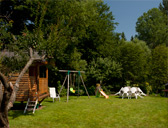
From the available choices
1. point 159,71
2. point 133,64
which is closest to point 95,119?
point 133,64

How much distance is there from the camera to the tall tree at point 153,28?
129ft

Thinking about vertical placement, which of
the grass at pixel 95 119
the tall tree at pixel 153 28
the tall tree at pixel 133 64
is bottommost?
the grass at pixel 95 119

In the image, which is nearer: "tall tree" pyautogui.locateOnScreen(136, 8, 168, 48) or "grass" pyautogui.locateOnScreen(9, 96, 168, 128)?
"grass" pyautogui.locateOnScreen(9, 96, 168, 128)

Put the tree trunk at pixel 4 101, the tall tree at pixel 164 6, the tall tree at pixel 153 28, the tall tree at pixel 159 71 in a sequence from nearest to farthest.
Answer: the tree trunk at pixel 4 101
the tall tree at pixel 159 71
the tall tree at pixel 153 28
the tall tree at pixel 164 6

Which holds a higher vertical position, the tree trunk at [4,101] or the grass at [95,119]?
the tree trunk at [4,101]

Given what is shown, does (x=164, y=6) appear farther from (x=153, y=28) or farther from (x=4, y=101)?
(x=4, y=101)

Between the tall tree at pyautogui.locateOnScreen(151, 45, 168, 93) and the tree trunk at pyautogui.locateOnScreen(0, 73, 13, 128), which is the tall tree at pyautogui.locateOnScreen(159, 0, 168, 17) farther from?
the tree trunk at pyautogui.locateOnScreen(0, 73, 13, 128)

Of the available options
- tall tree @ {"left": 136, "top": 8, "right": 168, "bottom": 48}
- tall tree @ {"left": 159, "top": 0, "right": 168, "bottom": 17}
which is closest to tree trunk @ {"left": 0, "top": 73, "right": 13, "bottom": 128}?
tall tree @ {"left": 136, "top": 8, "right": 168, "bottom": 48}

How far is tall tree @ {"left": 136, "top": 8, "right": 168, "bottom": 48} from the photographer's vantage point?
3922 centimetres

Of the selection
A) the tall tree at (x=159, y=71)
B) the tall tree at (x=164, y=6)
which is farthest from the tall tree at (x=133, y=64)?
the tall tree at (x=164, y=6)

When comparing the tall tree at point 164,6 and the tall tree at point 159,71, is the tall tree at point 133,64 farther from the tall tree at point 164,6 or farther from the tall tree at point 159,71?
the tall tree at point 164,6

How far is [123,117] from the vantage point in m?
8.18

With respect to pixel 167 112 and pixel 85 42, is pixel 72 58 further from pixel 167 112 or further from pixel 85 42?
pixel 167 112

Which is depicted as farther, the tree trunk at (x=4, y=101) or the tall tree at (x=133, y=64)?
the tall tree at (x=133, y=64)
